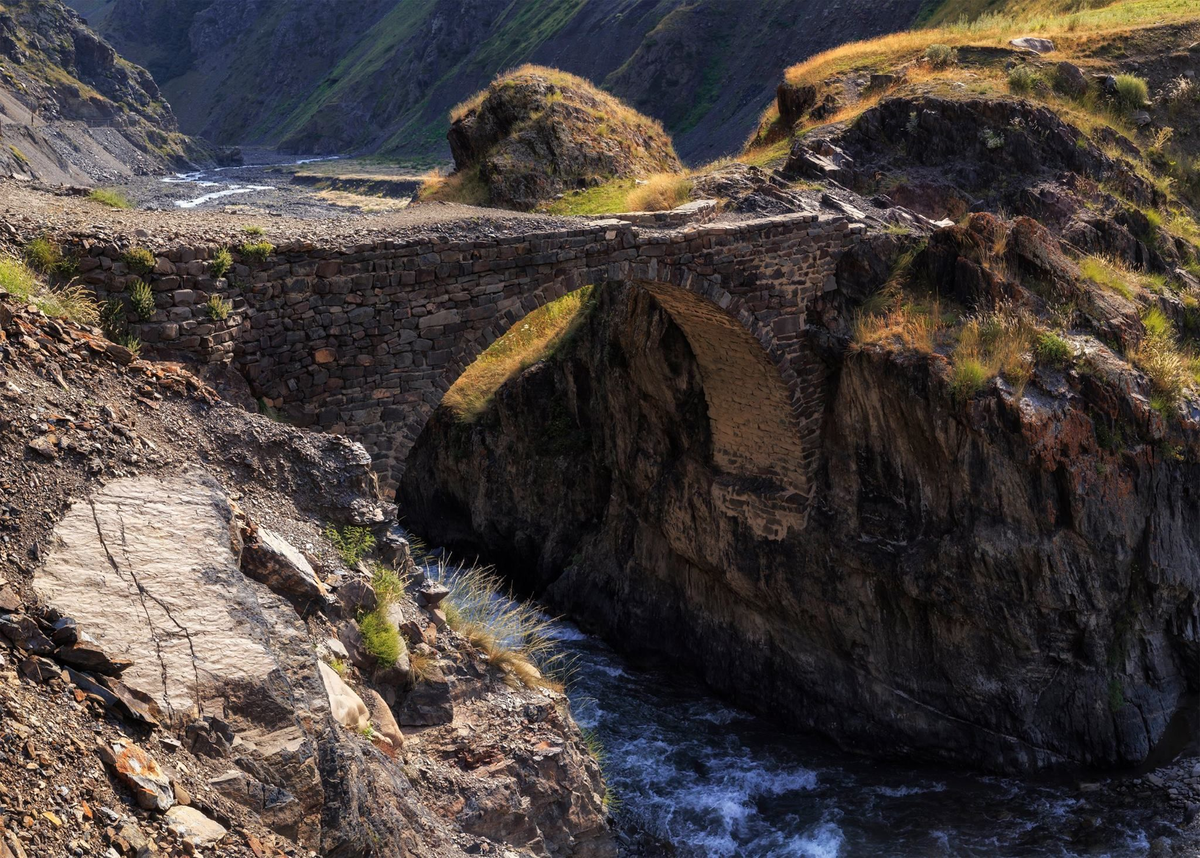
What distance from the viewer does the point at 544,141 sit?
71.9 ft

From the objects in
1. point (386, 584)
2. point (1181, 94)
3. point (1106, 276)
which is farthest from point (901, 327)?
point (1181, 94)

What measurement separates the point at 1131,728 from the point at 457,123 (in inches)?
699

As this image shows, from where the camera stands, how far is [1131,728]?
45.0 ft

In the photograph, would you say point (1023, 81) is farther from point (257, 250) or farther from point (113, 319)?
point (113, 319)

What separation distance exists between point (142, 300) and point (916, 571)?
33.4ft

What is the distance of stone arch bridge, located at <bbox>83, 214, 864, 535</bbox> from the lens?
10.5 m

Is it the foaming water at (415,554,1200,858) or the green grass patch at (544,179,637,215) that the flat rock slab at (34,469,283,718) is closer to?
the foaming water at (415,554,1200,858)

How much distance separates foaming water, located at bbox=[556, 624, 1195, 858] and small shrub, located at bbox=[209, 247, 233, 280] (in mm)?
7485

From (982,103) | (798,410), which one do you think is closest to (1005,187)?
(982,103)

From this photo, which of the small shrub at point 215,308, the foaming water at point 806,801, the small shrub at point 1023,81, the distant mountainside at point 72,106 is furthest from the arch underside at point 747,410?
the distant mountainside at point 72,106

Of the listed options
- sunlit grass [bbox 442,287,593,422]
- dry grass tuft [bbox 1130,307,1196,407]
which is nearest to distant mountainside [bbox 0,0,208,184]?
sunlit grass [bbox 442,287,593,422]

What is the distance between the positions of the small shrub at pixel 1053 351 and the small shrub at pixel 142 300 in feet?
34.3

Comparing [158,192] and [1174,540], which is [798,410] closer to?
[1174,540]

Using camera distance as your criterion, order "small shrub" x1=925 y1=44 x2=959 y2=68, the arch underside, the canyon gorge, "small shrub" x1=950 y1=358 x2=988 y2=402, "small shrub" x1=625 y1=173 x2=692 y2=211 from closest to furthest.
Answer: the canyon gorge < "small shrub" x1=950 y1=358 x2=988 y2=402 < the arch underside < "small shrub" x1=625 y1=173 x2=692 y2=211 < "small shrub" x1=925 y1=44 x2=959 y2=68
